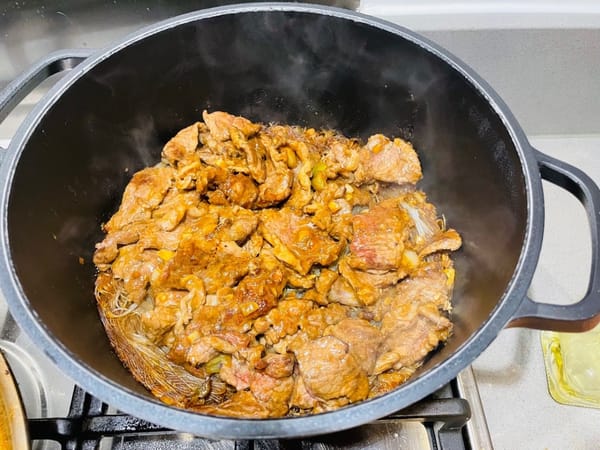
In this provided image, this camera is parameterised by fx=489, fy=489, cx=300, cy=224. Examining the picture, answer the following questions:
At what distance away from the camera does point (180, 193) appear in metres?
1.71

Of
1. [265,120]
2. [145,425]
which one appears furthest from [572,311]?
[265,120]

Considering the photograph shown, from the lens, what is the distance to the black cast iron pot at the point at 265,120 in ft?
3.56

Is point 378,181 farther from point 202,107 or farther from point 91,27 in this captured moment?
point 91,27

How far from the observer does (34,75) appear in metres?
1.42

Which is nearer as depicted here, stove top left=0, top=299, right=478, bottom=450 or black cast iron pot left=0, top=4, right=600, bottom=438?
black cast iron pot left=0, top=4, right=600, bottom=438

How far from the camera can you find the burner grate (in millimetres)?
1344

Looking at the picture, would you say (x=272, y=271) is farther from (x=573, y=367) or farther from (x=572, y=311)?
(x=573, y=367)

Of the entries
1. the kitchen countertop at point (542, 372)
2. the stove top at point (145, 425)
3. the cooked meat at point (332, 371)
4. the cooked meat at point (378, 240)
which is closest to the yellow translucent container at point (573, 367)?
the kitchen countertop at point (542, 372)

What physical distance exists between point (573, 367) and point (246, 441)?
1284 mm

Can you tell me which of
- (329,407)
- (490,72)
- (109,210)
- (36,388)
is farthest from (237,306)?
(490,72)

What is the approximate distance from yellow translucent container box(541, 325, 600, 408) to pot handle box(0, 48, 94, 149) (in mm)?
1957

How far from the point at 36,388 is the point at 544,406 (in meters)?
1.82

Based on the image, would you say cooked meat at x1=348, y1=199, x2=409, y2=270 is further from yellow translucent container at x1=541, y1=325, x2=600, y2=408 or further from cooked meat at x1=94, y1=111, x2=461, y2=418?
yellow translucent container at x1=541, y1=325, x2=600, y2=408

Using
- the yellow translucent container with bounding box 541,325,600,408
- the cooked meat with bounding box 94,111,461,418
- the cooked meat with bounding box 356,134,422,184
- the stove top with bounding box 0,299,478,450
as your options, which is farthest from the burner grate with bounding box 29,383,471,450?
the cooked meat with bounding box 356,134,422,184
